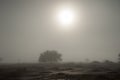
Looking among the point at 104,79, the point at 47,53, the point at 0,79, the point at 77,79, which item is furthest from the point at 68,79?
the point at 47,53

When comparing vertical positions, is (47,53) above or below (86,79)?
above

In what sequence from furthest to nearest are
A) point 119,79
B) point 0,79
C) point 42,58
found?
point 42,58
point 0,79
point 119,79

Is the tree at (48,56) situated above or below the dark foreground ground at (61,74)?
above

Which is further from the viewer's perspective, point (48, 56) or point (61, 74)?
point (48, 56)

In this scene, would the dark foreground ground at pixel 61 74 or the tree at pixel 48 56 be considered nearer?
the dark foreground ground at pixel 61 74

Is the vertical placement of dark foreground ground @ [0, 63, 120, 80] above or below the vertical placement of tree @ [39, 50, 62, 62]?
below

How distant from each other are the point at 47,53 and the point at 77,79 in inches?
5024

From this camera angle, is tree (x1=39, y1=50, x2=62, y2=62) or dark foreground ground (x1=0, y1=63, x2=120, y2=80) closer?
dark foreground ground (x1=0, y1=63, x2=120, y2=80)

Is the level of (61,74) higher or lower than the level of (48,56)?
lower

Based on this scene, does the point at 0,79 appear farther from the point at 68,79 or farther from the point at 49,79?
the point at 68,79

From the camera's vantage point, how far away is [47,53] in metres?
160

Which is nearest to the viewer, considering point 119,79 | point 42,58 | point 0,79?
point 119,79

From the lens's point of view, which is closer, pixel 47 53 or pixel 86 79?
pixel 86 79

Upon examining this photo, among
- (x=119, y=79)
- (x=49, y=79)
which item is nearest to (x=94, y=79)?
(x=119, y=79)
